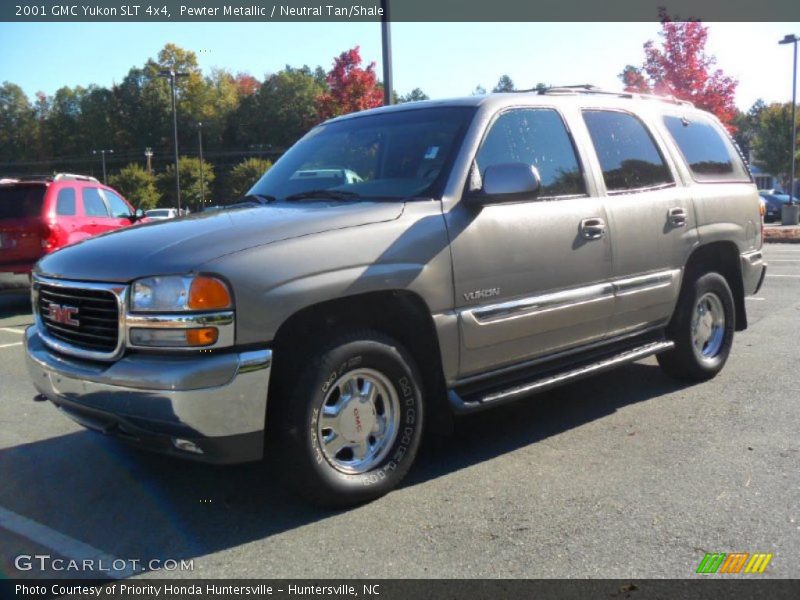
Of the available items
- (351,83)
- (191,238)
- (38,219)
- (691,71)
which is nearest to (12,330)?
(38,219)

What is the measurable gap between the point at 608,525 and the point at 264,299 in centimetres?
182

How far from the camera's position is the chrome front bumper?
10.4 ft

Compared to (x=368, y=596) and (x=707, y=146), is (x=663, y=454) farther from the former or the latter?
(x=707, y=146)

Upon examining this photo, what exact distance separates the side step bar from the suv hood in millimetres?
1045

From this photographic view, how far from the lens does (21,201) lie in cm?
1075

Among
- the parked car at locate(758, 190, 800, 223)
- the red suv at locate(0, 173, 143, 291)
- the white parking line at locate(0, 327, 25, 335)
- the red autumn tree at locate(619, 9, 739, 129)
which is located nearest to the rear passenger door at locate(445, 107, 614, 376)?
the white parking line at locate(0, 327, 25, 335)

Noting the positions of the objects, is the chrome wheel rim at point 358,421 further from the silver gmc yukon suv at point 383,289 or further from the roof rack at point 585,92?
the roof rack at point 585,92

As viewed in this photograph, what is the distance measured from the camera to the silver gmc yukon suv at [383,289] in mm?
3287

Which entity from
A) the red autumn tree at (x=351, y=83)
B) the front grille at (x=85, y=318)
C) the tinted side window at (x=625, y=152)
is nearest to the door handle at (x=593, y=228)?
the tinted side window at (x=625, y=152)

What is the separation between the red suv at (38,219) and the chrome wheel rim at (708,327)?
749 cm

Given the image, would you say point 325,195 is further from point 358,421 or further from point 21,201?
point 21,201

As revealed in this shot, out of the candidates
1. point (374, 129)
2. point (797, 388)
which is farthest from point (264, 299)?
point (797, 388)

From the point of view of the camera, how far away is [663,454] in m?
4.39

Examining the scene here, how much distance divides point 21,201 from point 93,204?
3.71ft
